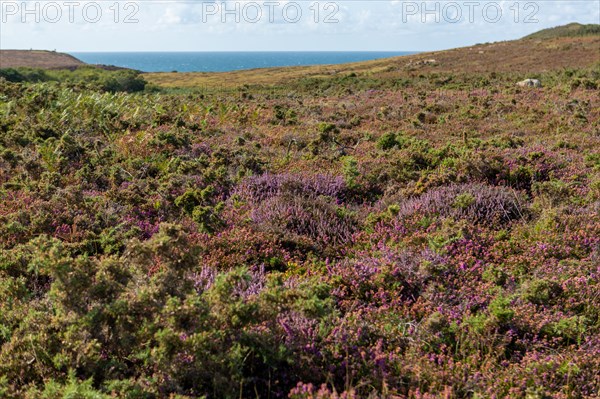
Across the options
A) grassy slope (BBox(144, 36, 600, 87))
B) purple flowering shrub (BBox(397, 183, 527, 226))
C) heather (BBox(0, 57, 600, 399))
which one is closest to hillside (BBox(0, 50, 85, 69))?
grassy slope (BBox(144, 36, 600, 87))

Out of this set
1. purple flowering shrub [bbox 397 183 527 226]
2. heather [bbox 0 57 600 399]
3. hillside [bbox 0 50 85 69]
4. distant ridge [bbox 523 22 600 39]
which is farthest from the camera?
hillside [bbox 0 50 85 69]

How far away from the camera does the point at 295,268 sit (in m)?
5.87

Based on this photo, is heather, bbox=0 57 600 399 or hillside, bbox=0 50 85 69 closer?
heather, bbox=0 57 600 399

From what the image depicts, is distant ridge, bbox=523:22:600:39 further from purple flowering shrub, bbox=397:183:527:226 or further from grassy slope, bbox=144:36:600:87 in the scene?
purple flowering shrub, bbox=397:183:527:226

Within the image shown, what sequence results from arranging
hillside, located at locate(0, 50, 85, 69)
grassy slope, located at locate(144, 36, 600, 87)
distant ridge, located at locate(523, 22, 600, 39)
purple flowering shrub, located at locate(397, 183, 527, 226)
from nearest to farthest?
1. purple flowering shrub, located at locate(397, 183, 527, 226)
2. grassy slope, located at locate(144, 36, 600, 87)
3. distant ridge, located at locate(523, 22, 600, 39)
4. hillside, located at locate(0, 50, 85, 69)

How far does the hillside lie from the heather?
269ft

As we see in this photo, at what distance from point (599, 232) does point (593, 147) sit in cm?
629

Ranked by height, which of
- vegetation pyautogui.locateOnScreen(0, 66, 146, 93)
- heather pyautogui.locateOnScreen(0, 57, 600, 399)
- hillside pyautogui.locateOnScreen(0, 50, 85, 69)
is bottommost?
heather pyautogui.locateOnScreen(0, 57, 600, 399)

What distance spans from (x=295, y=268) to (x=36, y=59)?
103842 mm

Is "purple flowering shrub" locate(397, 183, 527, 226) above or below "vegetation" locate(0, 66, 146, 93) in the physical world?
below

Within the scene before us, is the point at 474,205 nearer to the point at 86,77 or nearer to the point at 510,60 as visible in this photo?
the point at 510,60

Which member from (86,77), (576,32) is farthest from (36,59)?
(576,32)

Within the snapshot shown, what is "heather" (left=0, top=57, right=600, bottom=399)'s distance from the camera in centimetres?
372

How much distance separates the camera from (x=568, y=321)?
176 inches
